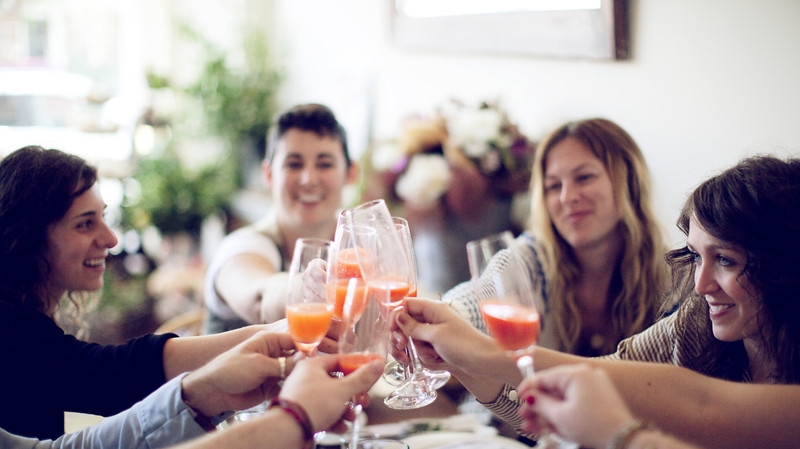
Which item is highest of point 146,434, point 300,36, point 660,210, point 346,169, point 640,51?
point 300,36

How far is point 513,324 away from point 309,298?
40 cm

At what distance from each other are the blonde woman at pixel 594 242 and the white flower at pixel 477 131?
453mm

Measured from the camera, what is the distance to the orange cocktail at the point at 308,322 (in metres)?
1.27

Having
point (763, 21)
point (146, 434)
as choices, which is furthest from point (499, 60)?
point (146, 434)

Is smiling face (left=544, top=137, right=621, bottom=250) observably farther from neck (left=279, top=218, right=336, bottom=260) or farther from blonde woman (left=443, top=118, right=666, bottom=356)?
neck (left=279, top=218, right=336, bottom=260)

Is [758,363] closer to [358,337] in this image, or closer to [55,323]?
[358,337]

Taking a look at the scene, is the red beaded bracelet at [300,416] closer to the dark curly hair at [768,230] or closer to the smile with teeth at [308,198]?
the dark curly hair at [768,230]

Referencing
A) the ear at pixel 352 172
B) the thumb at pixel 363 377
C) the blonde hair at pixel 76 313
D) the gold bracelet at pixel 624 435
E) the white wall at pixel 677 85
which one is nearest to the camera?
the gold bracelet at pixel 624 435

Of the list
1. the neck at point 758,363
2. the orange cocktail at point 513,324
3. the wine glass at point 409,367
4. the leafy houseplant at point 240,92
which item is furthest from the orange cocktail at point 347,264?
the leafy houseplant at point 240,92

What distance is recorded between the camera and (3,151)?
5.21 m

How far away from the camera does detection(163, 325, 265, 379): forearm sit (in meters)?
1.41

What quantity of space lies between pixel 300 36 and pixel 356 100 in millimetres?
1043

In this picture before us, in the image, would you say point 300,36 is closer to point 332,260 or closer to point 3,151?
point 3,151

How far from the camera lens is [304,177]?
2416 mm
